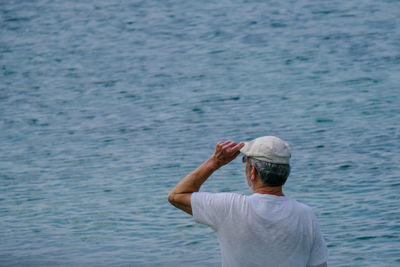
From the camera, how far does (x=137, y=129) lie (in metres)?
14.8

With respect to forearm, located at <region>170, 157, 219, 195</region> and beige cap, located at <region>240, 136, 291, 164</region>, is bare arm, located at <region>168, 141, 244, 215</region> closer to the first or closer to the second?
forearm, located at <region>170, 157, 219, 195</region>

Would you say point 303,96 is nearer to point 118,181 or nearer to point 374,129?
point 374,129

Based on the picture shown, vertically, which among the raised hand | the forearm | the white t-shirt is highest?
the raised hand

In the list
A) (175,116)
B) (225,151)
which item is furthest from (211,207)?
(175,116)

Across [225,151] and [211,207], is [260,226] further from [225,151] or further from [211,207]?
[225,151]

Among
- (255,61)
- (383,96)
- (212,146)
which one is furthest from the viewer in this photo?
(255,61)

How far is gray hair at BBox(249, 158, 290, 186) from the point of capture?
332 centimetres

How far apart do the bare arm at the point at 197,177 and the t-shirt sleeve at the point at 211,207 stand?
2.4 inches

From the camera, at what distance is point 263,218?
131 inches

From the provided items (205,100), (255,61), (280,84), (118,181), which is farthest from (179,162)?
(255,61)

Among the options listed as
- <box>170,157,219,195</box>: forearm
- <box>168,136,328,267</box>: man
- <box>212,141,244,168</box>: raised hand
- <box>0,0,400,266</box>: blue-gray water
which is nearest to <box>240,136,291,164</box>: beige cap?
<box>168,136,328,267</box>: man

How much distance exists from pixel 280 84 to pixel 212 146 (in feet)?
16.8

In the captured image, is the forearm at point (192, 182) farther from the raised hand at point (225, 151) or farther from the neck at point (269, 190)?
the neck at point (269, 190)

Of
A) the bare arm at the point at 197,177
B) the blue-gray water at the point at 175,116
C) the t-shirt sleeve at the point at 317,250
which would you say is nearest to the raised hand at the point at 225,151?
the bare arm at the point at 197,177
